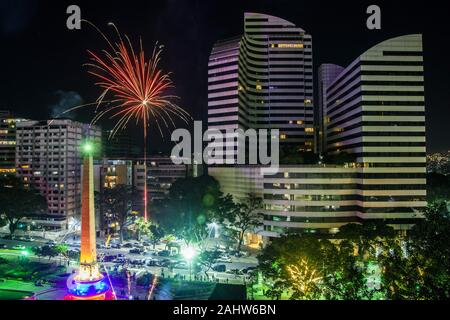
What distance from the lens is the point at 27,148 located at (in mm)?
79562

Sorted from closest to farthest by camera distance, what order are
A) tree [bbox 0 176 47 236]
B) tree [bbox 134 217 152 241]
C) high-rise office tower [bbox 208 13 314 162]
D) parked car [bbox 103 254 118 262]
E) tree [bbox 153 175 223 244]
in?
parked car [bbox 103 254 118 262] < tree [bbox 153 175 223 244] < tree [bbox 134 217 152 241] < tree [bbox 0 176 47 236] < high-rise office tower [bbox 208 13 314 162]

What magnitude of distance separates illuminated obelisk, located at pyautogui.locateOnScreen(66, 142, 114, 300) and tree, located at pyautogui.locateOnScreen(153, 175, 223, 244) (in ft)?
69.7

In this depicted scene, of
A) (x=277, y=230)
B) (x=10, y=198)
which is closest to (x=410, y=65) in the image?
(x=277, y=230)

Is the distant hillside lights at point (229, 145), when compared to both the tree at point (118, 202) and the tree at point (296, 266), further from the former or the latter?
the tree at point (296, 266)

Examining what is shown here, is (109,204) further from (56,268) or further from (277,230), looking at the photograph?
(277,230)

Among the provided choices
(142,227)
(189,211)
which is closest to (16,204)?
(142,227)

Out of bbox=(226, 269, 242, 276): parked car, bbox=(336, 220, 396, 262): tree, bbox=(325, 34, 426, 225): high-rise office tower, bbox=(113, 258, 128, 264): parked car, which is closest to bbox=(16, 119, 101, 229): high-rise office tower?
bbox=(113, 258, 128, 264): parked car

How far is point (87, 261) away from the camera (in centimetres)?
2967

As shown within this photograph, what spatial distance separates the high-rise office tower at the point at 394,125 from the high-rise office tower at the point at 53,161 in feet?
194

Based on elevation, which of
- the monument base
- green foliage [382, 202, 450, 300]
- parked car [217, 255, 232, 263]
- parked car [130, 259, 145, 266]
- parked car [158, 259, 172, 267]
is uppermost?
green foliage [382, 202, 450, 300]

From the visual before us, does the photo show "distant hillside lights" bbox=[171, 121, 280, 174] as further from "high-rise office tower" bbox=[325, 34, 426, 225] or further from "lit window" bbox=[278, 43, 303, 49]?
"lit window" bbox=[278, 43, 303, 49]

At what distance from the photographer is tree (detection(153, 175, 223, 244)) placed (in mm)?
52031
